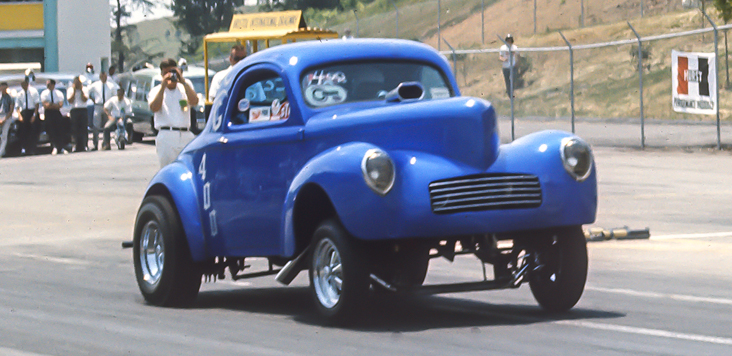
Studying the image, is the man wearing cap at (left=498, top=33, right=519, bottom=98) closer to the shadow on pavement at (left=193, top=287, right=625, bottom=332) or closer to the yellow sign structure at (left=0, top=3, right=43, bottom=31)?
the shadow on pavement at (left=193, top=287, right=625, bottom=332)

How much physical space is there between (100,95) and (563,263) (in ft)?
79.8

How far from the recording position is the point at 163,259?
958 centimetres

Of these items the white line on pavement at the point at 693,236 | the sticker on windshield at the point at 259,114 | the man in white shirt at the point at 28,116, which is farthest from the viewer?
the man in white shirt at the point at 28,116

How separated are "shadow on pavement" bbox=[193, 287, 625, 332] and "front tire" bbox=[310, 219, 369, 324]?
0.12 meters

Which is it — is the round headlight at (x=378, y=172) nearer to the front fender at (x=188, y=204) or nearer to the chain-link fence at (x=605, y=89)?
the front fender at (x=188, y=204)

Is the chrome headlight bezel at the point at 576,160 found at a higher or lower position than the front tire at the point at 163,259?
higher

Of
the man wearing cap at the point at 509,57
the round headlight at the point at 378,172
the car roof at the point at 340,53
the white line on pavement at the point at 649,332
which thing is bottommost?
the white line on pavement at the point at 649,332

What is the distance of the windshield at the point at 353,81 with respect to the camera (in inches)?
352

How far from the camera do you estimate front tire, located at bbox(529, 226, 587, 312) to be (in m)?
8.45

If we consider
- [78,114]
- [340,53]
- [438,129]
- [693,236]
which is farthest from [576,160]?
[78,114]

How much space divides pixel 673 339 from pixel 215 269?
129 inches

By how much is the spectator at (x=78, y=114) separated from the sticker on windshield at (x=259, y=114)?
830 inches

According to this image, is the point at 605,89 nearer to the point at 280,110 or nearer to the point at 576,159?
the point at 280,110

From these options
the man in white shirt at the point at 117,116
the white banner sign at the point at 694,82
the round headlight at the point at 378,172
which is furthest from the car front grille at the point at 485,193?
the man in white shirt at the point at 117,116
